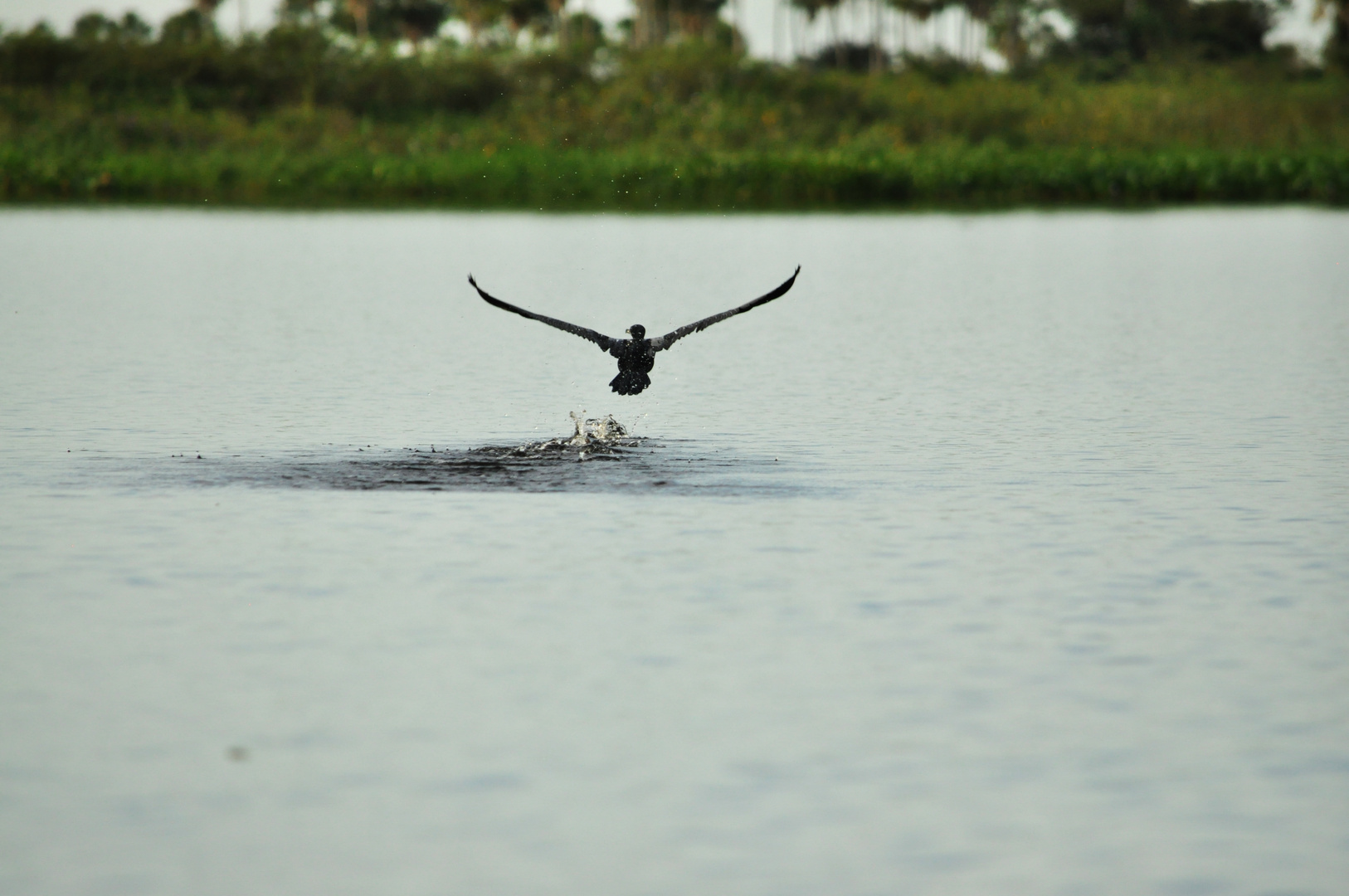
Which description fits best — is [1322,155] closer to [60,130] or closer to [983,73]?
[983,73]

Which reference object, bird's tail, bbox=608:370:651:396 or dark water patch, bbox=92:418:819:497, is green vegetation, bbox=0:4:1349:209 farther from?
bird's tail, bbox=608:370:651:396

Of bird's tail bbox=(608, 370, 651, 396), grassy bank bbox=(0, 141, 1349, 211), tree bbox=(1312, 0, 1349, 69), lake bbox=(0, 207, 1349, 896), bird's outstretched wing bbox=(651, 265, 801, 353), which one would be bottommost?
lake bbox=(0, 207, 1349, 896)

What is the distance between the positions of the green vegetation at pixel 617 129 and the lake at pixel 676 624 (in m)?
39.7

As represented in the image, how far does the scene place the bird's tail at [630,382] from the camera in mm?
16062

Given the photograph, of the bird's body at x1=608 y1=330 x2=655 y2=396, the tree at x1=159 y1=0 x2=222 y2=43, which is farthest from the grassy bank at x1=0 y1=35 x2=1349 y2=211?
the bird's body at x1=608 y1=330 x2=655 y2=396

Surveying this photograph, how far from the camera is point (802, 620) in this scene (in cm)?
1120

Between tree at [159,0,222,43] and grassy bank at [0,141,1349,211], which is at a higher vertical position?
tree at [159,0,222,43]

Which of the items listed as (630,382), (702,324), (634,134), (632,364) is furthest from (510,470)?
(634,134)

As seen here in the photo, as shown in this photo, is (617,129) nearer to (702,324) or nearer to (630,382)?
(630,382)

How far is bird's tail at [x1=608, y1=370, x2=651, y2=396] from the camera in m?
16.1

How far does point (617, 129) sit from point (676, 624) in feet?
199

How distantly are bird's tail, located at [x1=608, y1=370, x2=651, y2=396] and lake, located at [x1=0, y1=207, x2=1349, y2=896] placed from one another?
67 cm

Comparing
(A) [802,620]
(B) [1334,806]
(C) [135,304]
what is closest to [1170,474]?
(A) [802,620]

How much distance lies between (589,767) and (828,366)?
53.1 ft
